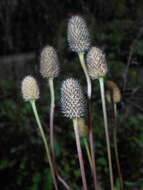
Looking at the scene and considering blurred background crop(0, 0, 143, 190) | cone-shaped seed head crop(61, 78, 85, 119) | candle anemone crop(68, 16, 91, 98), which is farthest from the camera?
blurred background crop(0, 0, 143, 190)

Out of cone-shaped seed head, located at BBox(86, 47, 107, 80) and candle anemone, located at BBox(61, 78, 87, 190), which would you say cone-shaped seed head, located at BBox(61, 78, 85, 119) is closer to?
candle anemone, located at BBox(61, 78, 87, 190)

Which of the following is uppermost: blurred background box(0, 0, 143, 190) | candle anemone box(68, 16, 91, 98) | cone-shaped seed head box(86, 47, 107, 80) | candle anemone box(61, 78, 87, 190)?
candle anemone box(68, 16, 91, 98)

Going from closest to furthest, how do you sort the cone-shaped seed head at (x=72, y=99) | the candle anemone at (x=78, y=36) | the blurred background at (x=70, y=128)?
the cone-shaped seed head at (x=72, y=99)
the candle anemone at (x=78, y=36)
the blurred background at (x=70, y=128)

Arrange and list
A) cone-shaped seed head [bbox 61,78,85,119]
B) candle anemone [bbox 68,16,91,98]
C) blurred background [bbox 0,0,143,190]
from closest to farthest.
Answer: cone-shaped seed head [bbox 61,78,85,119] < candle anemone [bbox 68,16,91,98] < blurred background [bbox 0,0,143,190]

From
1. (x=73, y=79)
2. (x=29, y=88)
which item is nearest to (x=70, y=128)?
(x=29, y=88)

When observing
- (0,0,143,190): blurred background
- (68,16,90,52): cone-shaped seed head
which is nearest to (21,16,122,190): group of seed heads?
(68,16,90,52): cone-shaped seed head

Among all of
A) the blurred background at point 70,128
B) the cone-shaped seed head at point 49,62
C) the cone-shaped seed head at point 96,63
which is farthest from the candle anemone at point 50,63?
the blurred background at point 70,128

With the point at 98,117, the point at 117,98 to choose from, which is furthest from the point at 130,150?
the point at 117,98

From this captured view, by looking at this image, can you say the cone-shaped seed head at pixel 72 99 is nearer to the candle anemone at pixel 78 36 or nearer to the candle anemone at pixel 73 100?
the candle anemone at pixel 73 100
